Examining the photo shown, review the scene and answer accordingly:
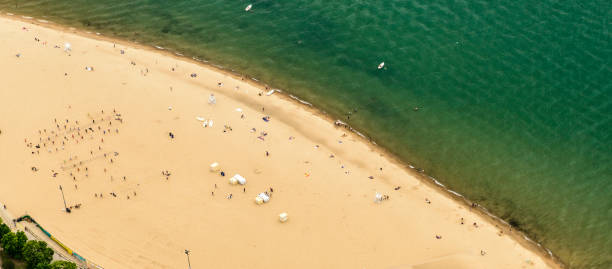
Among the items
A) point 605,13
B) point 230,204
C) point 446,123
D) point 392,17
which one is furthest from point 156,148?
point 605,13

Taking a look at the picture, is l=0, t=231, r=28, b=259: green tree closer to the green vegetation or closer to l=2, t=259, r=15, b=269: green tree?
the green vegetation

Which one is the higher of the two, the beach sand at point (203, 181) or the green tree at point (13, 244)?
the green tree at point (13, 244)

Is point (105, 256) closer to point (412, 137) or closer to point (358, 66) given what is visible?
point (412, 137)

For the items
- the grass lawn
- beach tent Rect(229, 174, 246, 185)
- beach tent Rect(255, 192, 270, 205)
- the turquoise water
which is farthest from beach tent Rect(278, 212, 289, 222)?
the grass lawn

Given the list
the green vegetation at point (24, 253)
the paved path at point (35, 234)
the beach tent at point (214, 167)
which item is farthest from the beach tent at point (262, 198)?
the green vegetation at point (24, 253)

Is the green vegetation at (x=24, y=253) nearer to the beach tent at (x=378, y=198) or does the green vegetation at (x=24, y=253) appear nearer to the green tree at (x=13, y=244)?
the green tree at (x=13, y=244)

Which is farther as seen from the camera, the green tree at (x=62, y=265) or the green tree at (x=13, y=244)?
the green tree at (x=13, y=244)
